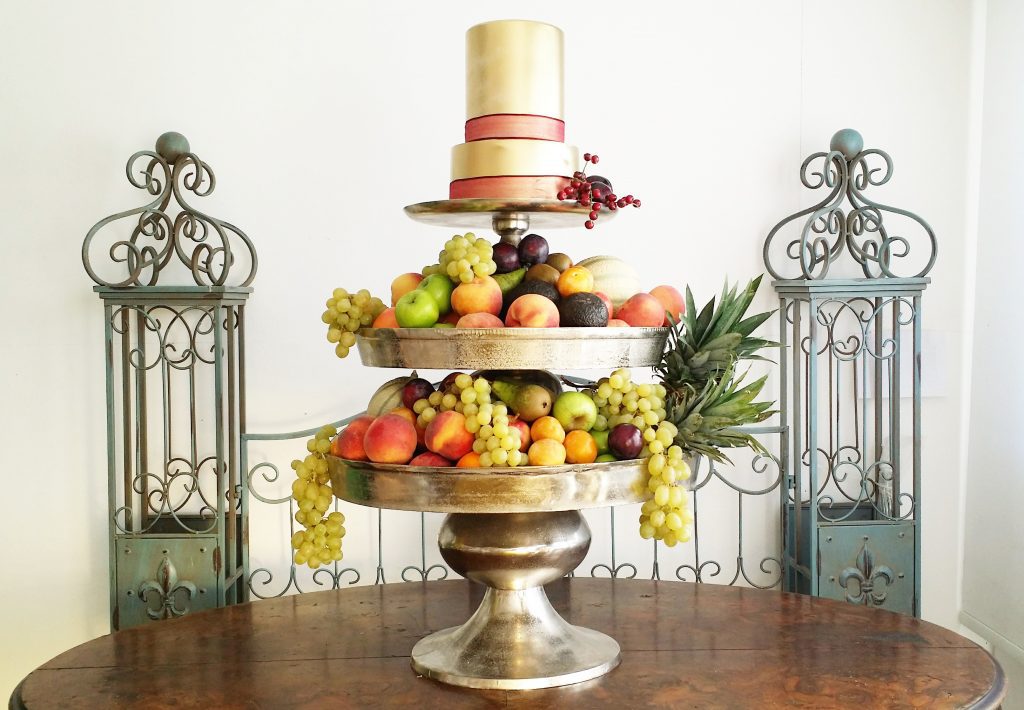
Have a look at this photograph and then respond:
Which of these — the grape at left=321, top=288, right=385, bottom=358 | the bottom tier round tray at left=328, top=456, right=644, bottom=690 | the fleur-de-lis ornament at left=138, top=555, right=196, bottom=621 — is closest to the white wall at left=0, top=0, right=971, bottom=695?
the fleur-de-lis ornament at left=138, top=555, right=196, bottom=621

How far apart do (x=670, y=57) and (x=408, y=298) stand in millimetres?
1562

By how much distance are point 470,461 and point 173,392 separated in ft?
5.00

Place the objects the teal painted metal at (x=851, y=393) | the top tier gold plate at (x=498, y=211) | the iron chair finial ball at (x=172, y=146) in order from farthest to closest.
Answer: the teal painted metal at (x=851, y=393) < the iron chair finial ball at (x=172, y=146) < the top tier gold plate at (x=498, y=211)

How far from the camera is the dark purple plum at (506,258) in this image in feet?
5.77

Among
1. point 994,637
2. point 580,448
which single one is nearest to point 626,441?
point 580,448

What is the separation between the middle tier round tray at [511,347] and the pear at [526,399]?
0.11 meters

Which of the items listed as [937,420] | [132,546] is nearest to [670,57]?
[937,420]

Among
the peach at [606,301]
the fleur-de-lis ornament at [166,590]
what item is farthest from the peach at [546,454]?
the fleur-de-lis ornament at [166,590]

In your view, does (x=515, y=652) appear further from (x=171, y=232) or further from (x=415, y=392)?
(x=171, y=232)

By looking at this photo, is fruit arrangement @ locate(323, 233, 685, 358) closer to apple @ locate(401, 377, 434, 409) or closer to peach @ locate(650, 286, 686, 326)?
peach @ locate(650, 286, 686, 326)

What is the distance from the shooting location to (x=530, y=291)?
5.51 feet

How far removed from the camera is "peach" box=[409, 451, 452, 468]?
1.63 metres

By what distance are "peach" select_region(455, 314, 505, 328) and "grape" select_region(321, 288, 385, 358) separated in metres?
0.24

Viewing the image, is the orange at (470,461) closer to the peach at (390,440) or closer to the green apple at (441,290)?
the peach at (390,440)
